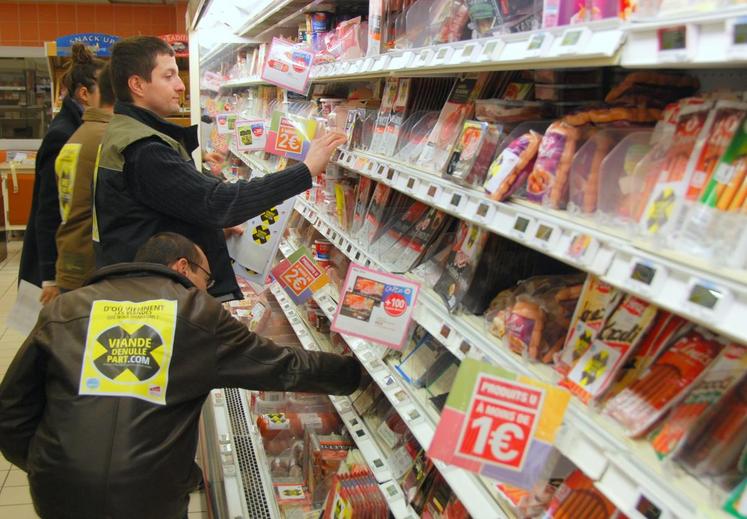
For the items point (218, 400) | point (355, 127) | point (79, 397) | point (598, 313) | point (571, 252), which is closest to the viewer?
point (571, 252)

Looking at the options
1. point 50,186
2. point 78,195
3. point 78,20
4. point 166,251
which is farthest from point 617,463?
point 78,20

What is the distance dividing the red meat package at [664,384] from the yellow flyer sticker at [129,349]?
1.20 meters

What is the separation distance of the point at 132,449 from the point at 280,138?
1.38 meters

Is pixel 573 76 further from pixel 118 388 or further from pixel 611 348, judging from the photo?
pixel 118 388

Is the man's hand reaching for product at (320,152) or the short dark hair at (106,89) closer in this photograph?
the man's hand reaching for product at (320,152)

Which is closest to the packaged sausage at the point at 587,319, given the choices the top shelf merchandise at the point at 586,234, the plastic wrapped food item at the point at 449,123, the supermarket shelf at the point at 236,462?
the top shelf merchandise at the point at 586,234

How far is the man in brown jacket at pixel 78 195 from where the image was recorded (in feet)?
9.91

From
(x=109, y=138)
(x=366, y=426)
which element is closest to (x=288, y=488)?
(x=366, y=426)

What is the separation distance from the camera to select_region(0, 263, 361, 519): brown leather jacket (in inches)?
69.6

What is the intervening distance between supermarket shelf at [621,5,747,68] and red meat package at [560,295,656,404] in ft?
1.40

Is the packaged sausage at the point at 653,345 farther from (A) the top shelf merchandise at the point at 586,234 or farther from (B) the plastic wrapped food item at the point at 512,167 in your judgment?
(B) the plastic wrapped food item at the point at 512,167

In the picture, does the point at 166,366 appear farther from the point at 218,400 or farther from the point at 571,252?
the point at 218,400

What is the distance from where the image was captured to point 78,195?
3.01 metres

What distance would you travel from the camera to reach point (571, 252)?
1.06 m
